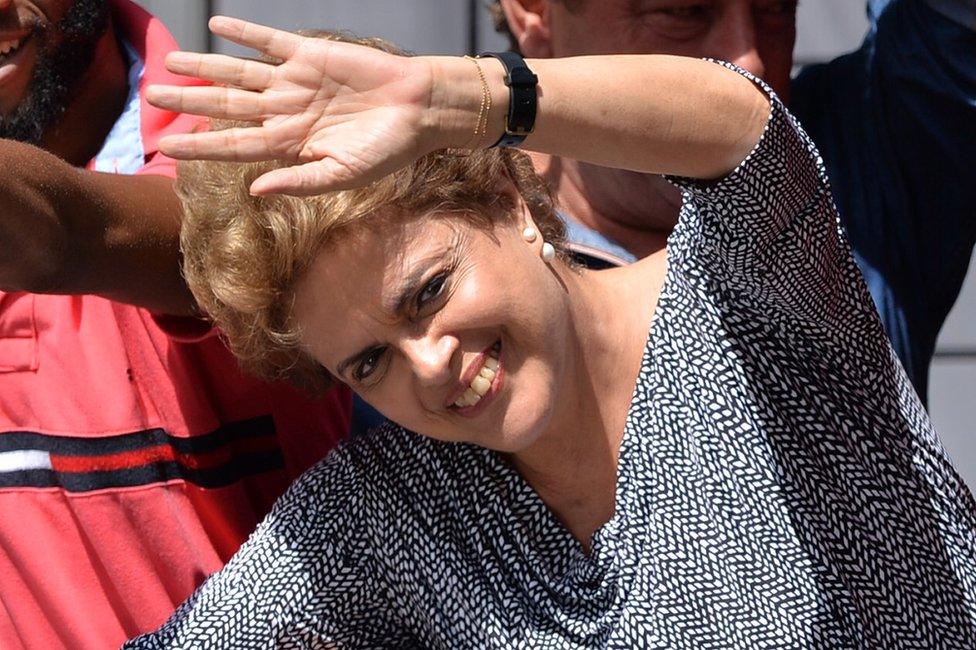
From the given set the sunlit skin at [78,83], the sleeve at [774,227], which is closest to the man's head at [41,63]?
the sunlit skin at [78,83]

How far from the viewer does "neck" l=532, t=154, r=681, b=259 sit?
2234 millimetres

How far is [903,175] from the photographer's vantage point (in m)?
2.08

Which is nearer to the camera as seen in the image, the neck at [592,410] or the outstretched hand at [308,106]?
the outstretched hand at [308,106]

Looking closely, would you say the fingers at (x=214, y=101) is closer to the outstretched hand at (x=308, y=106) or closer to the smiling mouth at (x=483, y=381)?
the outstretched hand at (x=308, y=106)

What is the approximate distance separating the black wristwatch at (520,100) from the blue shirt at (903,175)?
755 mm

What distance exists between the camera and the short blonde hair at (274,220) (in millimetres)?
1682

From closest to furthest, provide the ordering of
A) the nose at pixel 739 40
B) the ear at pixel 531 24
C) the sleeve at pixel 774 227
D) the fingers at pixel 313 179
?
1. the fingers at pixel 313 179
2. the sleeve at pixel 774 227
3. the nose at pixel 739 40
4. the ear at pixel 531 24

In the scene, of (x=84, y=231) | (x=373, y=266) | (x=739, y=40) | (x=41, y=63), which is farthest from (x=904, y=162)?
(x=41, y=63)

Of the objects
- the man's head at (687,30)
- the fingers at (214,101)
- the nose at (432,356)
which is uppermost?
the fingers at (214,101)

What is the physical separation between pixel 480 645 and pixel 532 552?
14cm

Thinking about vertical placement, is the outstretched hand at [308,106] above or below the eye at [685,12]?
above

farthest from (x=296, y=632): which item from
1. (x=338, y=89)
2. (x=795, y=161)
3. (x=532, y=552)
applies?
(x=795, y=161)

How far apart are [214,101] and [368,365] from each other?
1.49ft

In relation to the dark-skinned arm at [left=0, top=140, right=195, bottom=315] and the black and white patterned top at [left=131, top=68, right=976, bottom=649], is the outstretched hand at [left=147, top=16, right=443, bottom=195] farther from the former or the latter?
the black and white patterned top at [left=131, top=68, right=976, bottom=649]
